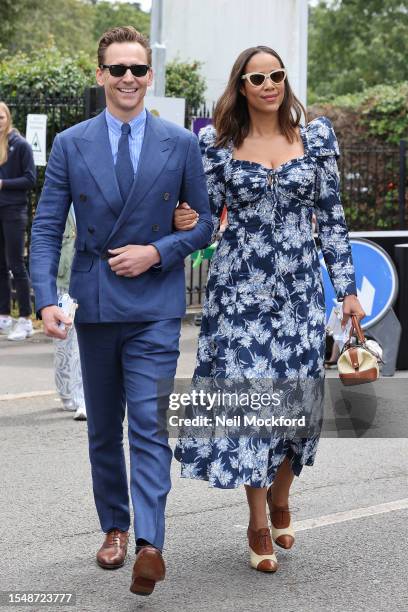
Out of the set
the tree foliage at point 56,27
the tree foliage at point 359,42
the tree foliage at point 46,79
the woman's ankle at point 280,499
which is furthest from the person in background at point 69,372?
the tree foliage at point 359,42

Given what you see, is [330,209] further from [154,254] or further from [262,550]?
[262,550]

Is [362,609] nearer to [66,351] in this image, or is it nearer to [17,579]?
[17,579]

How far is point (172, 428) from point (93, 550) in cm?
77

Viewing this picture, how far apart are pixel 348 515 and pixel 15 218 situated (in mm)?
6576

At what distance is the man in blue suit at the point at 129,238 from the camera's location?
182 inches

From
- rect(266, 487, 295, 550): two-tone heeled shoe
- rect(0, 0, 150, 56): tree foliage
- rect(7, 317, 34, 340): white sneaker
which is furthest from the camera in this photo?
rect(0, 0, 150, 56): tree foliage

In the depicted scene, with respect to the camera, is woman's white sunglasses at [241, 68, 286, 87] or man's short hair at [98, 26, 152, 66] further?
woman's white sunglasses at [241, 68, 286, 87]

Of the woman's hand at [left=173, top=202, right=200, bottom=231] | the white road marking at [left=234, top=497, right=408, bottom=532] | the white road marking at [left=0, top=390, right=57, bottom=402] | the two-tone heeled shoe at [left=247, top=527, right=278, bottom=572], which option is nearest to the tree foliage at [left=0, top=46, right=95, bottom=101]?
the white road marking at [left=0, top=390, right=57, bottom=402]

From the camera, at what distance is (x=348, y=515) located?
593 centimetres

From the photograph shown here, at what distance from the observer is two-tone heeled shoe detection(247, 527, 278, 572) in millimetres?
5020

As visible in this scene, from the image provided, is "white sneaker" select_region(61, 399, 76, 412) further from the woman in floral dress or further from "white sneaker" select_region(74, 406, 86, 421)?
the woman in floral dress

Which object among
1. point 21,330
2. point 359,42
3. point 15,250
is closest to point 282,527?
point 21,330

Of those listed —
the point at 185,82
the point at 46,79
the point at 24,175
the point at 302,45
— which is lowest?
the point at 24,175

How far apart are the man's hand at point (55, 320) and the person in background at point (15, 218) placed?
7.03 metres
